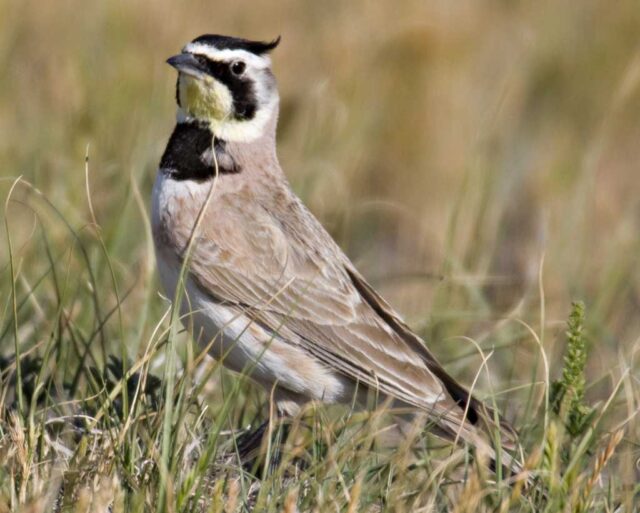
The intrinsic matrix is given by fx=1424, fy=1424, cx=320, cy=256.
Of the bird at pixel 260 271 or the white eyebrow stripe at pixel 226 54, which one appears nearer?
the bird at pixel 260 271

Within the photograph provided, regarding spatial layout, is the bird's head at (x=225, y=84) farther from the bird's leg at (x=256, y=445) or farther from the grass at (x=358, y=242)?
the bird's leg at (x=256, y=445)

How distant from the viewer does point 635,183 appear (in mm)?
9148

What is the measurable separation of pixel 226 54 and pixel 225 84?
4.6 inches

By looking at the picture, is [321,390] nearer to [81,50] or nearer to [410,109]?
[81,50]

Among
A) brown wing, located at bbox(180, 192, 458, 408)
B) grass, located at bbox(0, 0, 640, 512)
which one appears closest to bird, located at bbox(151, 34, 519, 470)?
brown wing, located at bbox(180, 192, 458, 408)

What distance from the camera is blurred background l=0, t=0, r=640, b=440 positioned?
603 cm

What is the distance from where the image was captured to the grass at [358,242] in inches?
158

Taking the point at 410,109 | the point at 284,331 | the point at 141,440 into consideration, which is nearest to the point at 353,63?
the point at 410,109

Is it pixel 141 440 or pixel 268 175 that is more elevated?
pixel 268 175

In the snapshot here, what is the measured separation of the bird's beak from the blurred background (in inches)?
18.4

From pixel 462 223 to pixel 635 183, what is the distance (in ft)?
6.46

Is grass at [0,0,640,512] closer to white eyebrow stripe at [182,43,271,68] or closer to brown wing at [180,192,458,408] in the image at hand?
brown wing at [180,192,458,408]

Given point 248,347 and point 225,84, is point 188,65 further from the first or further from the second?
point 248,347

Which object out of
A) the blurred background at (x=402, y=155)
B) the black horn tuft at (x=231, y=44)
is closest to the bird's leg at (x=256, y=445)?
the blurred background at (x=402, y=155)
